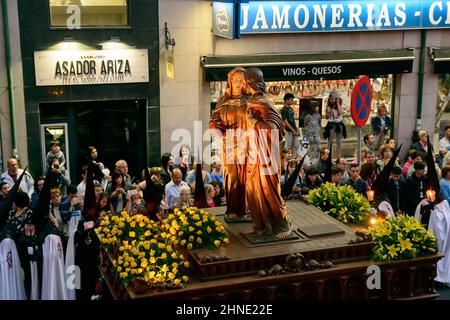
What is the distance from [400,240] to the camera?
34.7ft

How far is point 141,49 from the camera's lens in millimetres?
19312

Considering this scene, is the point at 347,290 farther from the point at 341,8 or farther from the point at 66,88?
the point at 341,8

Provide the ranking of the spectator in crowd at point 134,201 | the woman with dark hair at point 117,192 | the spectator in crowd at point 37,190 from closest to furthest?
1. the spectator in crowd at point 134,201
2. the woman with dark hair at point 117,192
3. the spectator in crowd at point 37,190

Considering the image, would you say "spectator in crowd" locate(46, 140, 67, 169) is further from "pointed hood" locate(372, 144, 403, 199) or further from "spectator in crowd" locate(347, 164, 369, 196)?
"pointed hood" locate(372, 144, 403, 199)

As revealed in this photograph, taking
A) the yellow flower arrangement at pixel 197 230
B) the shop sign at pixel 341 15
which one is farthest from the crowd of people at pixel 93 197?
the shop sign at pixel 341 15

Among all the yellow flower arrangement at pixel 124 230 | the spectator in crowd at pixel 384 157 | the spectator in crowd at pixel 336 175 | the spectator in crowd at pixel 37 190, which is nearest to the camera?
the yellow flower arrangement at pixel 124 230

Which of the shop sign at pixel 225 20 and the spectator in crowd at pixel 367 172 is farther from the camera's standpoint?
the shop sign at pixel 225 20

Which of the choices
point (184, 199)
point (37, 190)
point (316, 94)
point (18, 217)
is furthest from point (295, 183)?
point (316, 94)

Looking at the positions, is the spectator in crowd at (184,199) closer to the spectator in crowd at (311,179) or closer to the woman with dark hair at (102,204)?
the woman with dark hair at (102,204)

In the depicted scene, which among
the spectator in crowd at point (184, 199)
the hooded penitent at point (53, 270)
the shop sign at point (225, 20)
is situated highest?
the shop sign at point (225, 20)

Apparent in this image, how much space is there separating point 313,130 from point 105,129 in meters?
5.75

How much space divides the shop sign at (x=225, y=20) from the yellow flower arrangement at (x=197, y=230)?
8305 millimetres

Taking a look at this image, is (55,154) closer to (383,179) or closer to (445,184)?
(383,179)

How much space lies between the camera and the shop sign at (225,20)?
59.2 ft
